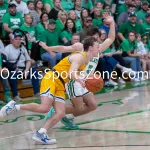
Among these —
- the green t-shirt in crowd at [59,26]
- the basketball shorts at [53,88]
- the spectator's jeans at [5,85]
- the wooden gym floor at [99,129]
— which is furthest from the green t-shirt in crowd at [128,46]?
the basketball shorts at [53,88]

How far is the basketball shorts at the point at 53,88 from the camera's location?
297 inches

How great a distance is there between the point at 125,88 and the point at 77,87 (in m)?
5.47

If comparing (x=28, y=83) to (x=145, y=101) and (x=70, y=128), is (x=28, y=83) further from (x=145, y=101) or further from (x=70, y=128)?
(x=70, y=128)

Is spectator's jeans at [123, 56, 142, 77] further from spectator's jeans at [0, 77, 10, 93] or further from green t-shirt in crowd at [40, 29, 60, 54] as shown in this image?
spectator's jeans at [0, 77, 10, 93]

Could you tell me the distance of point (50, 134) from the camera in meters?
8.01

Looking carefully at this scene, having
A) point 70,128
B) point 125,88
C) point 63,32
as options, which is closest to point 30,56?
point 63,32

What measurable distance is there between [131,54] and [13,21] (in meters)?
3.71

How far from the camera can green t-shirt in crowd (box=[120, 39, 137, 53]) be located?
14766 mm

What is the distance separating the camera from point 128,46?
14.8 meters

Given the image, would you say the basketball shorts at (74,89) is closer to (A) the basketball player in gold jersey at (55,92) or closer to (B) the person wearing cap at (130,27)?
(A) the basketball player in gold jersey at (55,92)

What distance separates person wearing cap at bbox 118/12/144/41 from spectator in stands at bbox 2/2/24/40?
11.2 ft

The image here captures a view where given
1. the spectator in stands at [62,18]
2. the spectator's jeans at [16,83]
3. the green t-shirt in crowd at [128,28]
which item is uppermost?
the spectator in stands at [62,18]

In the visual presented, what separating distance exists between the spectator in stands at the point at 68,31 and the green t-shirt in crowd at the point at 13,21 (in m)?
1.16

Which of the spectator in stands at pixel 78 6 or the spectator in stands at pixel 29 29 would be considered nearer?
the spectator in stands at pixel 29 29
